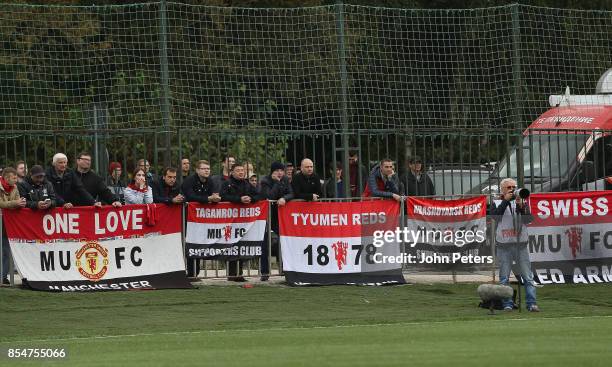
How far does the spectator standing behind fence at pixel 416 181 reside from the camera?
24.8m

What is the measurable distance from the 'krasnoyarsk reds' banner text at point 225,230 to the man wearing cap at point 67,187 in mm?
1511

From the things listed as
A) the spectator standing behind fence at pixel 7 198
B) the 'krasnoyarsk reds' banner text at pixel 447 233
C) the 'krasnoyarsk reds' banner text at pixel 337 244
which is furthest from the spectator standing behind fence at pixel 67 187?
the 'krasnoyarsk reds' banner text at pixel 447 233

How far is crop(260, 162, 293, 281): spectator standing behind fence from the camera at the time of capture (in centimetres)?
2338

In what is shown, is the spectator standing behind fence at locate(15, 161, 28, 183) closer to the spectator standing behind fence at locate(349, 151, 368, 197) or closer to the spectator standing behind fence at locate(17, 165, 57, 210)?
the spectator standing behind fence at locate(17, 165, 57, 210)

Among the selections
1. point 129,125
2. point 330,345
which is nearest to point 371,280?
point 129,125

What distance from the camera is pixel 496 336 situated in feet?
52.9

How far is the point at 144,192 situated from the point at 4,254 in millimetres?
2300

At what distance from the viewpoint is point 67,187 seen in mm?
22516

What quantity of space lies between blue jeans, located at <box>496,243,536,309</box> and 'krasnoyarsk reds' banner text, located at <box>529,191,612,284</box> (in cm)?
307

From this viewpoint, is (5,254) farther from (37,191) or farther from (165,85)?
(165,85)

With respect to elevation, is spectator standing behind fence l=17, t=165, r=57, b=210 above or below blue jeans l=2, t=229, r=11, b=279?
above

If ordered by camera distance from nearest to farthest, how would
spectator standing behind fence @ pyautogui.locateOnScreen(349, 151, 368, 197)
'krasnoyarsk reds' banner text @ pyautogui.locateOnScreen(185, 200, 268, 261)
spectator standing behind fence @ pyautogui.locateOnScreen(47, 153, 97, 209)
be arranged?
spectator standing behind fence @ pyautogui.locateOnScreen(47, 153, 97, 209), 'krasnoyarsk reds' banner text @ pyautogui.locateOnScreen(185, 200, 268, 261), spectator standing behind fence @ pyautogui.locateOnScreen(349, 151, 368, 197)

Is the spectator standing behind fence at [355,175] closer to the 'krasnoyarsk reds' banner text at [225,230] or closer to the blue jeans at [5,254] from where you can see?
the 'krasnoyarsk reds' banner text at [225,230]

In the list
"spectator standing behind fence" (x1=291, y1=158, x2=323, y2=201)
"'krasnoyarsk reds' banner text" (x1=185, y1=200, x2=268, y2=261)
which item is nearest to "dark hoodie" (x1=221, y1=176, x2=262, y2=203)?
"'krasnoyarsk reds' banner text" (x1=185, y1=200, x2=268, y2=261)
